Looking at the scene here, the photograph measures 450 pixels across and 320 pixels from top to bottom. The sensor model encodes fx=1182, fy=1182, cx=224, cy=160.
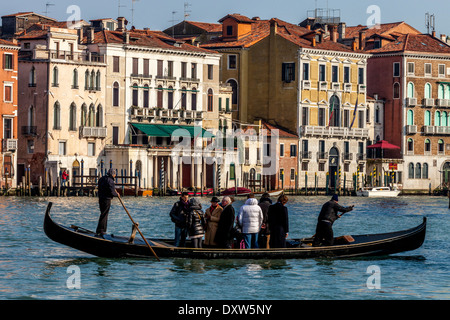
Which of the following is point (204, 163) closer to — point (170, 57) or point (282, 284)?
point (170, 57)

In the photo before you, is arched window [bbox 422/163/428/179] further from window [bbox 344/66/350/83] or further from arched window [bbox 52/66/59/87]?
arched window [bbox 52/66/59/87]

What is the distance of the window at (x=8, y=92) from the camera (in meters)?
61.0

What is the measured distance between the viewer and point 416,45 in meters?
80.4

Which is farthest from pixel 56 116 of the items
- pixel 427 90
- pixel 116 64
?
pixel 427 90

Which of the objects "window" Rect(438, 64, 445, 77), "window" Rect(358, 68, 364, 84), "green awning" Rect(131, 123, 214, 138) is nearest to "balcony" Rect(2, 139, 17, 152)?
"green awning" Rect(131, 123, 214, 138)

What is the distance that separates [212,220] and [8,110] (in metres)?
39.5

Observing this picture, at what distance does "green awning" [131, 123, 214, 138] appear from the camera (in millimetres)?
66375

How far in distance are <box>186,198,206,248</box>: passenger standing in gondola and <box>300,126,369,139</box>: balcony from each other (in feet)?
167

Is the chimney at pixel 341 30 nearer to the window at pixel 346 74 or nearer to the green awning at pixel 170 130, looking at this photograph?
the window at pixel 346 74

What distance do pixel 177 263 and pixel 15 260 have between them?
12.0ft

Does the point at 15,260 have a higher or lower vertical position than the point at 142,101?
lower

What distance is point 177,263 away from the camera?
24.2 m

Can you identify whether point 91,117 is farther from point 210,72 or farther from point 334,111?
point 334,111
